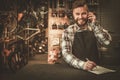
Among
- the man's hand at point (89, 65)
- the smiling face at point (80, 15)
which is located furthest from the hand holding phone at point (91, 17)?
the man's hand at point (89, 65)

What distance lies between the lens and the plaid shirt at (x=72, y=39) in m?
3.62

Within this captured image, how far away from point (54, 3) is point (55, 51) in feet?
2.23

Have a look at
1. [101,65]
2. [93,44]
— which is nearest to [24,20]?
[93,44]

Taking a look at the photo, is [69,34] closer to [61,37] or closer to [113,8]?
[61,37]

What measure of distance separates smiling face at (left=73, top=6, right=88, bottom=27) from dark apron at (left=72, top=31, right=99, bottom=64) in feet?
0.51

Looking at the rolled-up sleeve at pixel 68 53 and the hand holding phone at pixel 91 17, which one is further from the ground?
the hand holding phone at pixel 91 17

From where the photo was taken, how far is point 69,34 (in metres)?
3.65

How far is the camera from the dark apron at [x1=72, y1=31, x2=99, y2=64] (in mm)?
3627

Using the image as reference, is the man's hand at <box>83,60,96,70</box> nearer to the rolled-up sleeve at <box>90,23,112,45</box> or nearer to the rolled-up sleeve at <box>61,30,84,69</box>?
the rolled-up sleeve at <box>61,30,84,69</box>

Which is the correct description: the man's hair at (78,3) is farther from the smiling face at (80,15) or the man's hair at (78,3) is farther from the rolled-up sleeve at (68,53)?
the rolled-up sleeve at (68,53)

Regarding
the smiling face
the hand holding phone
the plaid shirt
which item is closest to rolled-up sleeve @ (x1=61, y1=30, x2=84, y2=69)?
the plaid shirt

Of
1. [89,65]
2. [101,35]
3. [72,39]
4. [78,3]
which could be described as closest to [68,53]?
[72,39]

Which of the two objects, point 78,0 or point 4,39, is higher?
point 78,0

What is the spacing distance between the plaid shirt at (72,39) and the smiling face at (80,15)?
7cm
